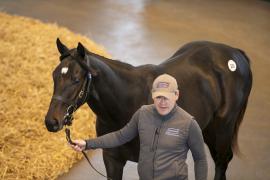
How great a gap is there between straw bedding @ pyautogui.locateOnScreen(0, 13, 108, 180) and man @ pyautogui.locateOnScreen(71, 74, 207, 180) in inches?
65.5

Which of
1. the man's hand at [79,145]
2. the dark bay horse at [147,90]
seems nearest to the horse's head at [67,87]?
the dark bay horse at [147,90]

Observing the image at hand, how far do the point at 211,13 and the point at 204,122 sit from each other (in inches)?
192

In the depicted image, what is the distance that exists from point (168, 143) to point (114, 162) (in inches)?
32.1

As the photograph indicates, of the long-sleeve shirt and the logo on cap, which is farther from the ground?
the logo on cap

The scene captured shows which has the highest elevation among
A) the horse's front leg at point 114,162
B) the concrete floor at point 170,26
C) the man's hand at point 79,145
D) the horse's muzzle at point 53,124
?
the concrete floor at point 170,26

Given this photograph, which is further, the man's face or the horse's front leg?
the horse's front leg

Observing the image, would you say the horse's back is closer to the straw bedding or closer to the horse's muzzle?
the horse's muzzle

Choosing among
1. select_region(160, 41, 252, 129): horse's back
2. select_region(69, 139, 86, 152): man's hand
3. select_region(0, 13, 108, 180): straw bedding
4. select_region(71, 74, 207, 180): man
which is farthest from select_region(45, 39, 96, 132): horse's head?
select_region(0, 13, 108, 180): straw bedding

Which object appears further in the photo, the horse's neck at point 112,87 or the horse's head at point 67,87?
the horse's neck at point 112,87

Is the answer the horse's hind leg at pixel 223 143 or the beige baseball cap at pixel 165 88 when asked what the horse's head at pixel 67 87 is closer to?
the beige baseball cap at pixel 165 88

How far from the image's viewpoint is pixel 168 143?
2.02 m

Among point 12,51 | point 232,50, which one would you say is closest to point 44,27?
point 12,51

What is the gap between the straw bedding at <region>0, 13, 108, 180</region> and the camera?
141 inches

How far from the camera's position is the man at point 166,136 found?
77.5 inches
